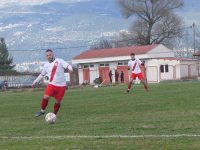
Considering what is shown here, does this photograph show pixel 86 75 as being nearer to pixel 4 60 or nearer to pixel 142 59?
pixel 142 59

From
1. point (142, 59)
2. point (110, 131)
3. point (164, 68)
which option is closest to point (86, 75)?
point (142, 59)

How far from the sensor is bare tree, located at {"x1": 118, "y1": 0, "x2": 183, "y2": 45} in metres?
94.3

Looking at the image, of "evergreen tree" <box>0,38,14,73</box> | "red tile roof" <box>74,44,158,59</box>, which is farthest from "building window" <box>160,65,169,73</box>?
"evergreen tree" <box>0,38,14,73</box>

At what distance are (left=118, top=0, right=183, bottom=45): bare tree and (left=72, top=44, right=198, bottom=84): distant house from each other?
896 centimetres

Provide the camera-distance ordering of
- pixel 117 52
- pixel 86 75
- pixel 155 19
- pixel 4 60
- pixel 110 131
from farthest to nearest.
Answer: pixel 155 19
pixel 4 60
pixel 117 52
pixel 86 75
pixel 110 131

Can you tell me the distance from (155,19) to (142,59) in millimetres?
16820

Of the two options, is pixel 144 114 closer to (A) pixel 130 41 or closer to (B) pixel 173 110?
(B) pixel 173 110

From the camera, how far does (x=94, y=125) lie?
41.0ft

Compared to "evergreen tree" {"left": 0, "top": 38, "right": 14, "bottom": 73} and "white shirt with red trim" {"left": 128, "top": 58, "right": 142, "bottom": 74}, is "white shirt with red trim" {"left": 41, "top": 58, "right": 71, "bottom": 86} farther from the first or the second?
"evergreen tree" {"left": 0, "top": 38, "right": 14, "bottom": 73}

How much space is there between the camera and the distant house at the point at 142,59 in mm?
75625

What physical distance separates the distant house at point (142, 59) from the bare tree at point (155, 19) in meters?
8.96

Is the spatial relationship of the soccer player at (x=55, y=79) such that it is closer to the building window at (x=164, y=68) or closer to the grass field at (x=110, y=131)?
the grass field at (x=110, y=131)

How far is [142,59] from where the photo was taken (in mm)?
79875

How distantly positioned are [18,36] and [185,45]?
33.5 metres
